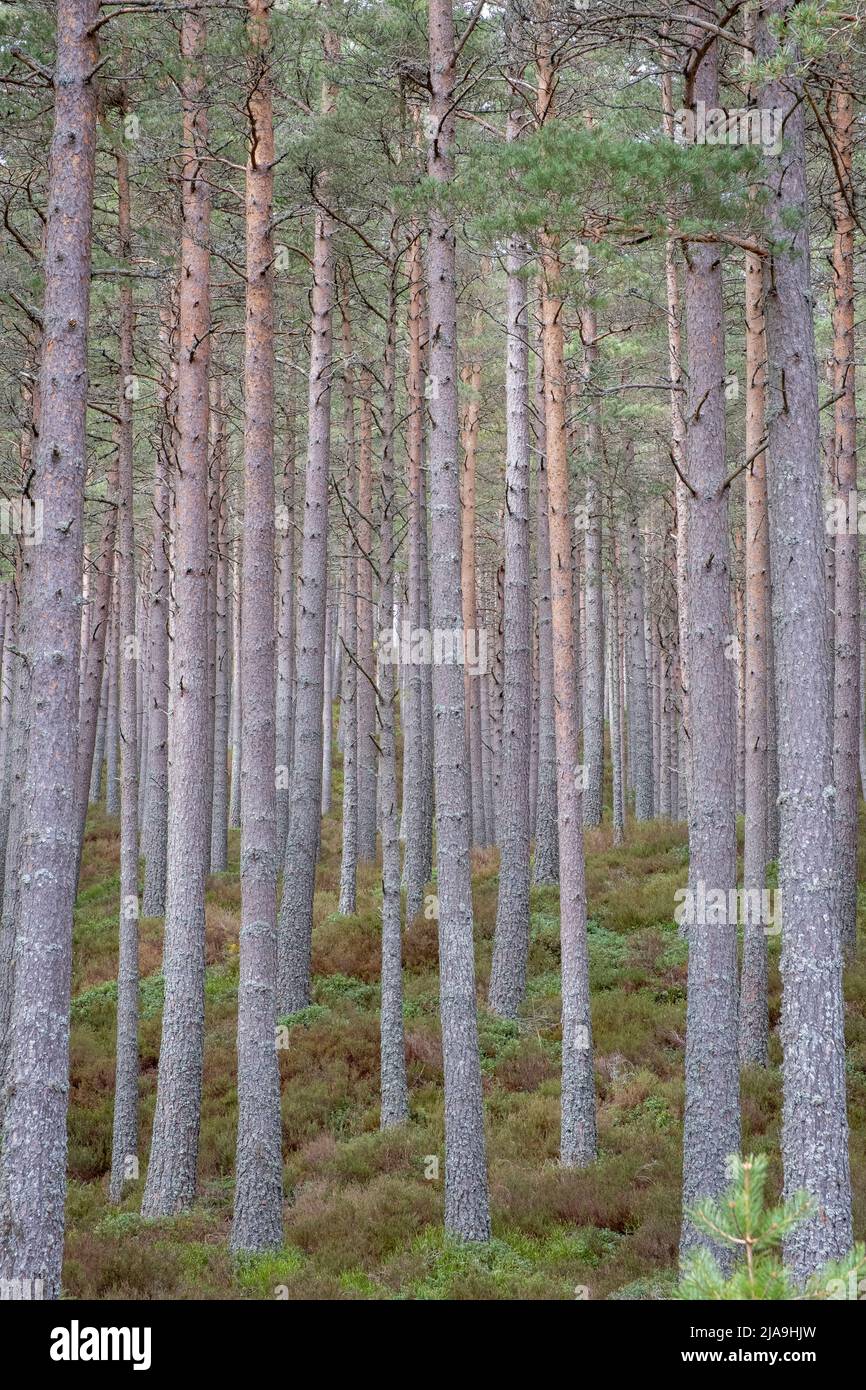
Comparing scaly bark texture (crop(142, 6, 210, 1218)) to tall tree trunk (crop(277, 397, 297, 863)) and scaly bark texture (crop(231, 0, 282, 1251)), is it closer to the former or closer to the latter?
scaly bark texture (crop(231, 0, 282, 1251))

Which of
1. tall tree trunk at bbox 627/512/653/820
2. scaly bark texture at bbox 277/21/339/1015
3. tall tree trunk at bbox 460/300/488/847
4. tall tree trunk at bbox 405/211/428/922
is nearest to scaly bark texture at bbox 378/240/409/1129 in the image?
tall tree trunk at bbox 405/211/428/922

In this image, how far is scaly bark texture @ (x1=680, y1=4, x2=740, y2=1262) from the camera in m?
7.87

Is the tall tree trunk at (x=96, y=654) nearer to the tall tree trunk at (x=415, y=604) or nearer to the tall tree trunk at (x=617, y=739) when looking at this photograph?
the tall tree trunk at (x=415, y=604)

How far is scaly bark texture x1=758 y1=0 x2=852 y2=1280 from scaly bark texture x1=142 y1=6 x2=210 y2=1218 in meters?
5.66

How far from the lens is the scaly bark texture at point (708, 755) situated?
25.8 feet

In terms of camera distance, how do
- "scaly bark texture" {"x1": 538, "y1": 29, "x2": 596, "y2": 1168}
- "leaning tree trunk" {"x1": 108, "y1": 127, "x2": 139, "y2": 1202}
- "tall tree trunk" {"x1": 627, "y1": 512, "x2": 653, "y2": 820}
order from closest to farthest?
"scaly bark texture" {"x1": 538, "y1": 29, "x2": 596, "y2": 1168} → "leaning tree trunk" {"x1": 108, "y1": 127, "x2": 139, "y2": 1202} → "tall tree trunk" {"x1": 627, "y1": 512, "x2": 653, "y2": 820}

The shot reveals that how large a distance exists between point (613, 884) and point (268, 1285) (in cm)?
1130

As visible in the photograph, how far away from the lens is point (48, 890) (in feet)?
22.2

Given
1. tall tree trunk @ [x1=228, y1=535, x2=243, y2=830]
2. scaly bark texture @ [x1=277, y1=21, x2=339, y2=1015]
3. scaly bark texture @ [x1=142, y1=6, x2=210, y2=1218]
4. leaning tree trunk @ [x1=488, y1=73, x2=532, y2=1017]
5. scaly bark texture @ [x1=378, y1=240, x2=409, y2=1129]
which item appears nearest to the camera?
scaly bark texture @ [x1=142, y1=6, x2=210, y2=1218]

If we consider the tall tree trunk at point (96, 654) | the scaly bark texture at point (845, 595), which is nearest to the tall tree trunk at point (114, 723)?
the tall tree trunk at point (96, 654)

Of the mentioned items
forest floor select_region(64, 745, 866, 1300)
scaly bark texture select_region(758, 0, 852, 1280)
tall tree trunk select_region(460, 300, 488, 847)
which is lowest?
forest floor select_region(64, 745, 866, 1300)

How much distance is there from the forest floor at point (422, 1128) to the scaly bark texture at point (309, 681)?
899 mm

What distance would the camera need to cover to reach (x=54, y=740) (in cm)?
691
